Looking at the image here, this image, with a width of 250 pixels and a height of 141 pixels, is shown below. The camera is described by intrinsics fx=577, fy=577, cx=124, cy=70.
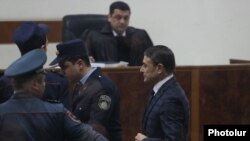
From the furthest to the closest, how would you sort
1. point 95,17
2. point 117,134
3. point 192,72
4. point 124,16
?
point 95,17 → point 124,16 → point 192,72 → point 117,134

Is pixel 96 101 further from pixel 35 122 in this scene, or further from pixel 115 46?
pixel 115 46

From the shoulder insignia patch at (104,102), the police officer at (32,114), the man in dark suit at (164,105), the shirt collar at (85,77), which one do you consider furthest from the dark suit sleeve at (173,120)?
the police officer at (32,114)

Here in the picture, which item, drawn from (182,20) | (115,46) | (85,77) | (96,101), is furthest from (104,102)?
(182,20)

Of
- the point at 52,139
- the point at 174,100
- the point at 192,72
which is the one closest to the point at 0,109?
the point at 52,139

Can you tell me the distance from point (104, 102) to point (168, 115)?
0.41 m

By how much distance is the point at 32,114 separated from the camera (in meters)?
2.43

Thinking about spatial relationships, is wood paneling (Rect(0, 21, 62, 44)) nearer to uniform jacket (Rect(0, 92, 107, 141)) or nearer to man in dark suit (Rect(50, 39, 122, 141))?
man in dark suit (Rect(50, 39, 122, 141))

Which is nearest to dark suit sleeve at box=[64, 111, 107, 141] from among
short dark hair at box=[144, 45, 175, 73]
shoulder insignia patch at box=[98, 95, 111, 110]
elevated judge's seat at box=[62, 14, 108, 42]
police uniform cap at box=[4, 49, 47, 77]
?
police uniform cap at box=[4, 49, 47, 77]

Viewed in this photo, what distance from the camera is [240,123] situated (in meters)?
5.10

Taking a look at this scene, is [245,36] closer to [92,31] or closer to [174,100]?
[92,31]

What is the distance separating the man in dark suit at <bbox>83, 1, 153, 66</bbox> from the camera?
5.44 metres

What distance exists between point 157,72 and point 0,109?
3.56 feet

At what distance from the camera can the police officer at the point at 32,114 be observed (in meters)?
2.41

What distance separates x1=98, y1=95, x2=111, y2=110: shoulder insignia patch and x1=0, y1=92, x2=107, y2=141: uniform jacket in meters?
0.73
